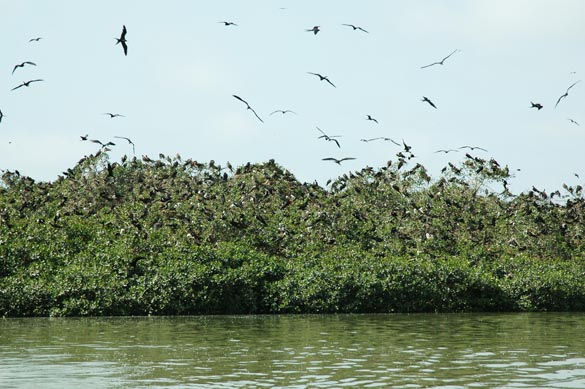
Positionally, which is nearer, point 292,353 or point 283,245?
point 292,353

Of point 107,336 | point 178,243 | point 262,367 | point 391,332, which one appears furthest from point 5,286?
point 262,367

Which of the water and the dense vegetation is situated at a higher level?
the dense vegetation

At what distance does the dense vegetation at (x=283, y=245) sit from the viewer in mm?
31859

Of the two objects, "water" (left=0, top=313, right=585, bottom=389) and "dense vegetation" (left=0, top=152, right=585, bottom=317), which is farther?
"dense vegetation" (left=0, top=152, right=585, bottom=317)

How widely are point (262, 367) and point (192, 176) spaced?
3368 centimetres

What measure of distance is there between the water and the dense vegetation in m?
2.29

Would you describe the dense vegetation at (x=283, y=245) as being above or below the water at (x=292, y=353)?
above

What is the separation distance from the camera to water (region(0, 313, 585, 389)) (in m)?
15.0

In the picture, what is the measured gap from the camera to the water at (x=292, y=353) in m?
15.0

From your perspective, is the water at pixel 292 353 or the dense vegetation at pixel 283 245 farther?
the dense vegetation at pixel 283 245

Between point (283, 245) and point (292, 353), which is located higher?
point (283, 245)

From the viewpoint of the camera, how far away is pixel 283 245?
126 feet

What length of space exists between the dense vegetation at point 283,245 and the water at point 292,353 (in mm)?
2289

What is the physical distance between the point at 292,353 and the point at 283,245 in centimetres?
1931
